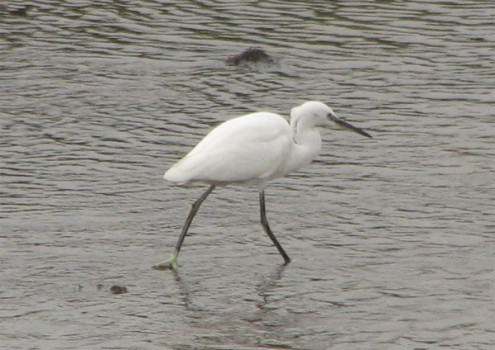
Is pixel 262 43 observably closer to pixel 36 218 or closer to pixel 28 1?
pixel 28 1

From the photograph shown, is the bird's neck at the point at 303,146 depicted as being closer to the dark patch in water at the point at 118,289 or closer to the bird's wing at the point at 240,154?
the bird's wing at the point at 240,154

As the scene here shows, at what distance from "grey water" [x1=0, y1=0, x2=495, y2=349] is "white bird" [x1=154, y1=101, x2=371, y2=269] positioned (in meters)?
0.46

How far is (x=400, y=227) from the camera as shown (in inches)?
367

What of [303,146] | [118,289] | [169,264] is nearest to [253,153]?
[303,146]

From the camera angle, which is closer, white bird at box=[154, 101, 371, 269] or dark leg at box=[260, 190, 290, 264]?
white bird at box=[154, 101, 371, 269]

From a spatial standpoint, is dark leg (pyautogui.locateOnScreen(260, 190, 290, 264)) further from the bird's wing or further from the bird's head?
the bird's head

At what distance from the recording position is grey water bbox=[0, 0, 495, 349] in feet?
24.9

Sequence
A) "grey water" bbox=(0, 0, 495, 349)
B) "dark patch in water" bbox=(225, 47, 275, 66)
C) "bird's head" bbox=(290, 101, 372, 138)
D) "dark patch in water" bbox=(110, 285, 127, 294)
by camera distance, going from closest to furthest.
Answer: "grey water" bbox=(0, 0, 495, 349) → "dark patch in water" bbox=(110, 285, 127, 294) → "bird's head" bbox=(290, 101, 372, 138) → "dark patch in water" bbox=(225, 47, 275, 66)

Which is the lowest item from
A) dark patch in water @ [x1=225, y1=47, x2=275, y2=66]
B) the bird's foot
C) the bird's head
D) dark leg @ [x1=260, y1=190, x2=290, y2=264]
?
the bird's foot

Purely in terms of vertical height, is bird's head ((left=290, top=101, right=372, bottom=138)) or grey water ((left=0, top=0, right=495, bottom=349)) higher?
bird's head ((left=290, top=101, right=372, bottom=138))

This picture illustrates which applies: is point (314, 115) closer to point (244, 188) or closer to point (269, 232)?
point (269, 232)

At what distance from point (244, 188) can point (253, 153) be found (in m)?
1.73

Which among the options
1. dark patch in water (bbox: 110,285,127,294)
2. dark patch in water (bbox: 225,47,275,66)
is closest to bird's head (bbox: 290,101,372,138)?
dark patch in water (bbox: 110,285,127,294)

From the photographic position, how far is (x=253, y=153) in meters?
8.73
